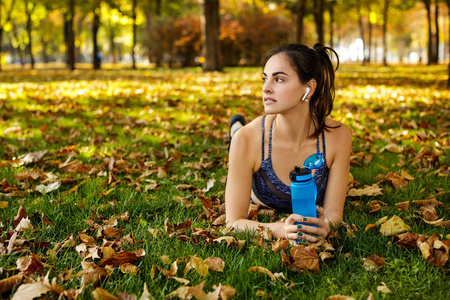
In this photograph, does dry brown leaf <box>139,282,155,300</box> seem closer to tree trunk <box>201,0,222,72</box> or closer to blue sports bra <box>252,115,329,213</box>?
blue sports bra <box>252,115,329,213</box>

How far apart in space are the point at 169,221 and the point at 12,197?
1438mm

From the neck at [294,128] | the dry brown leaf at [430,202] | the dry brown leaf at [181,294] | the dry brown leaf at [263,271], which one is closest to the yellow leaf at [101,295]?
the dry brown leaf at [181,294]

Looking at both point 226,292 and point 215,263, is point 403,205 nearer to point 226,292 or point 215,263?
point 215,263

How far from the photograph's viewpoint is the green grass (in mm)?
2162

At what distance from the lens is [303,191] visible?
90.7 inches

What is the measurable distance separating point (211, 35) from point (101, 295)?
16.5 metres

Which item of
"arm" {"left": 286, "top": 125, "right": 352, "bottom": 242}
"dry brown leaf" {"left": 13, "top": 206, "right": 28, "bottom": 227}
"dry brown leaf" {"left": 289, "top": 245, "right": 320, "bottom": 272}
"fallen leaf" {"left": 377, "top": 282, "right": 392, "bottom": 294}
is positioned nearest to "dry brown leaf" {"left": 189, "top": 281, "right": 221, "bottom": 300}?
"dry brown leaf" {"left": 289, "top": 245, "right": 320, "bottom": 272}

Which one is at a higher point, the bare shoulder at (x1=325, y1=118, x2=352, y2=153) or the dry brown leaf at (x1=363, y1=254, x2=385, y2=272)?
the bare shoulder at (x1=325, y1=118, x2=352, y2=153)

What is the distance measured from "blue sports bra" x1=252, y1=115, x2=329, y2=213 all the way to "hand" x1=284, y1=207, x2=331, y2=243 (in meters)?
0.49

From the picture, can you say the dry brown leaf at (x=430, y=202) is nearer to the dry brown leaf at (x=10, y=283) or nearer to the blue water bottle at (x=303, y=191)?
the blue water bottle at (x=303, y=191)

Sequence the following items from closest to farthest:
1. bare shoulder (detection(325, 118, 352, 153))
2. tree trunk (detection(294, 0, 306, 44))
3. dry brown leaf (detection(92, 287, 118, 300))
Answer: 1. dry brown leaf (detection(92, 287, 118, 300))
2. bare shoulder (detection(325, 118, 352, 153))
3. tree trunk (detection(294, 0, 306, 44))

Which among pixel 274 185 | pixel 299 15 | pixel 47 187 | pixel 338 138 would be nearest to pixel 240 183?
pixel 274 185

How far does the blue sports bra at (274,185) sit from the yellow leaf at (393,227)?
48 cm

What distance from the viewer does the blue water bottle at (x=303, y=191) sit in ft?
7.41
